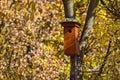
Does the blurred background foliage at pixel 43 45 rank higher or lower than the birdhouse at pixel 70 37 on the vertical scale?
lower

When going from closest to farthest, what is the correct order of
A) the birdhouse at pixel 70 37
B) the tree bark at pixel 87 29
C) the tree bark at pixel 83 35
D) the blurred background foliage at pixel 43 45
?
the tree bark at pixel 83 35, the tree bark at pixel 87 29, the birdhouse at pixel 70 37, the blurred background foliage at pixel 43 45

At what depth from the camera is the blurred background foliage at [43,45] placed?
929 cm

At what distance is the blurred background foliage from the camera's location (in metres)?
9.29

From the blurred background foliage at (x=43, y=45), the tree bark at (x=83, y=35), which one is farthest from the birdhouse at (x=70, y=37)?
the blurred background foliage at (x=43, y=45)

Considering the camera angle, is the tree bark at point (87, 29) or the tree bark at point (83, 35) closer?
the tree bark at point (83, 35)

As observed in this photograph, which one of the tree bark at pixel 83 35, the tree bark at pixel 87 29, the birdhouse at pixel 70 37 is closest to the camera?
the tree bark at pixel 83 35

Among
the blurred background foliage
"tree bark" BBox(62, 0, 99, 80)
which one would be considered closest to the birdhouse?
"tree bark" BBox(62, 0, 99, 80)

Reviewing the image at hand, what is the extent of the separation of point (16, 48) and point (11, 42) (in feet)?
0.78

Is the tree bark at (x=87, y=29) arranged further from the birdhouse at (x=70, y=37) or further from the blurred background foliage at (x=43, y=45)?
the blurred background foliage at (x=43, y=45)

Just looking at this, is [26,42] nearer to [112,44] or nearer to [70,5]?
[112,44]

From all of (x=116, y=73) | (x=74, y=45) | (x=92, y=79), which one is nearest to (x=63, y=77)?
(x=92, y=79)

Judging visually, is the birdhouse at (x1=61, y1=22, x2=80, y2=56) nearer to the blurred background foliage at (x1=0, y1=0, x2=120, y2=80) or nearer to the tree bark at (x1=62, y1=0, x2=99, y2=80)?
the tree bark at (x1=62, y1=0, x2=99, y2=80)

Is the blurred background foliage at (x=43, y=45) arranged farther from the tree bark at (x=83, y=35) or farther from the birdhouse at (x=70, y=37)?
the tree bark at (x=83, y=35)

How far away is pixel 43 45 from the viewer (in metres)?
9.72
